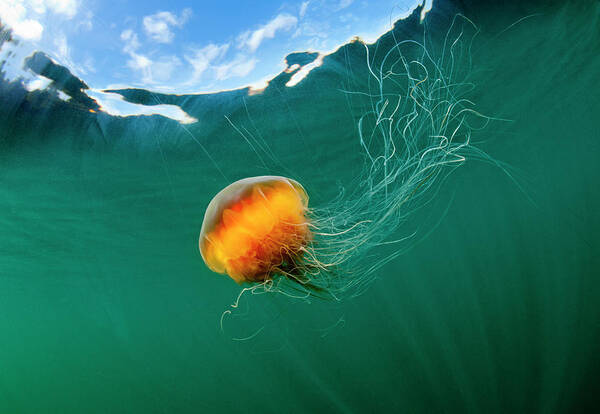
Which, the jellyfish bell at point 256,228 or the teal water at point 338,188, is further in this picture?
the teal water at point 338,188

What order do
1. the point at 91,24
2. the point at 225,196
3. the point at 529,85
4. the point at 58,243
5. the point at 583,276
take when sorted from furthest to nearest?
the point at 58,243 < the point at 583,276 < the point at 529,85 < the point at 91,24 < the point at 225,196

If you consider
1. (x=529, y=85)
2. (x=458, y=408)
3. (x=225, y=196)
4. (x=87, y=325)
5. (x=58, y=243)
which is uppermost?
(x=58, y=243)

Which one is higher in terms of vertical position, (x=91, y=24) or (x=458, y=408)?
(x=91, y=24)

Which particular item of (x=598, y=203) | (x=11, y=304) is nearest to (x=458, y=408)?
(x=598, y=203)

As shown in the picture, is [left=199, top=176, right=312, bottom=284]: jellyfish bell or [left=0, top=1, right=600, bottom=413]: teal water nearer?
[left=199, top=176, right=312, bottom=284]: jellyfish bell

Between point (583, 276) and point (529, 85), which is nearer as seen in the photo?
point (529, 85)

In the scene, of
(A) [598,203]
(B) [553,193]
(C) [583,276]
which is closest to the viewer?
(C) [583,276]

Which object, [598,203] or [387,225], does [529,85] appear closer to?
[387,225]

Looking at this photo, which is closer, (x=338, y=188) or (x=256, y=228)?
(x=256, y=228)
